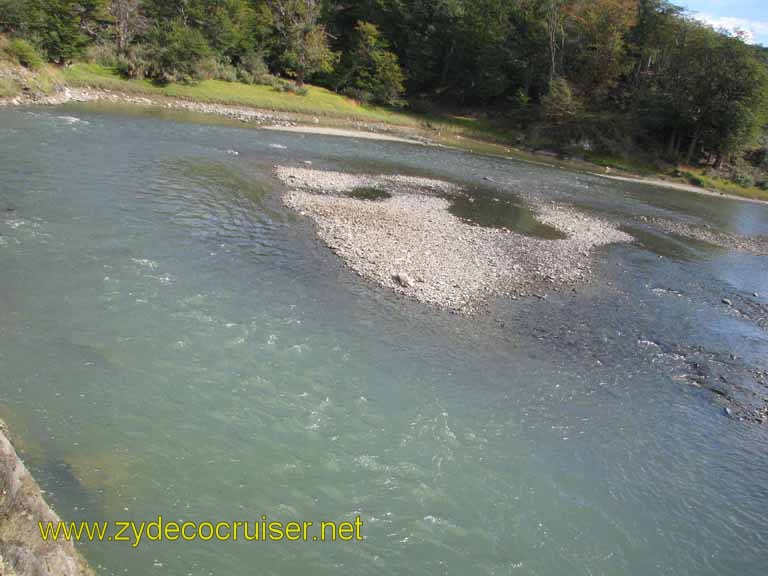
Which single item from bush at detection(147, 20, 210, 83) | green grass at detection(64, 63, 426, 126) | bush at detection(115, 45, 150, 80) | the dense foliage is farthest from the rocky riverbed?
the dense foliage

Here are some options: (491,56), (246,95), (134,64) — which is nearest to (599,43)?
(491,56)

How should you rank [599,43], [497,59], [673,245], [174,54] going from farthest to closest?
[497,59]
[599,43]
[174,54]
[673,245]

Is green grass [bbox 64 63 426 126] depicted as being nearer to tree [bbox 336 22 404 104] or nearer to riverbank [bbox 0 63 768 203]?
riverbank [bbox 0 63 768 203]

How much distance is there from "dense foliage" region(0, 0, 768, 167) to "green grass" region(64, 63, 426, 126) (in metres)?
1.80

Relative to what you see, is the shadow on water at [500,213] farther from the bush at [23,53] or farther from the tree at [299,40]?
the tree at [299,40]

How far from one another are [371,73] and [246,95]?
2393 centimetres

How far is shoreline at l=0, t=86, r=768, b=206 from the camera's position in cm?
5247

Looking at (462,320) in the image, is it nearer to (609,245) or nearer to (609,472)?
(609,472)

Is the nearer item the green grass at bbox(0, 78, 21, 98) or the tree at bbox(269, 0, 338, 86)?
the green grass at bbox(0, 78, 21, 98)

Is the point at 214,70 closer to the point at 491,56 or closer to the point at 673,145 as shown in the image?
the point at 491,56

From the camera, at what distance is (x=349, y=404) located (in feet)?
43.4

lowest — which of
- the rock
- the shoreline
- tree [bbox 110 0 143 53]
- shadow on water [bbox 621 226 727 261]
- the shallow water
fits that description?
the shallow water

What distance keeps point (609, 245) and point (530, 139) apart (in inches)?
1924

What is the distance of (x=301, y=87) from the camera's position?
7212 cm
